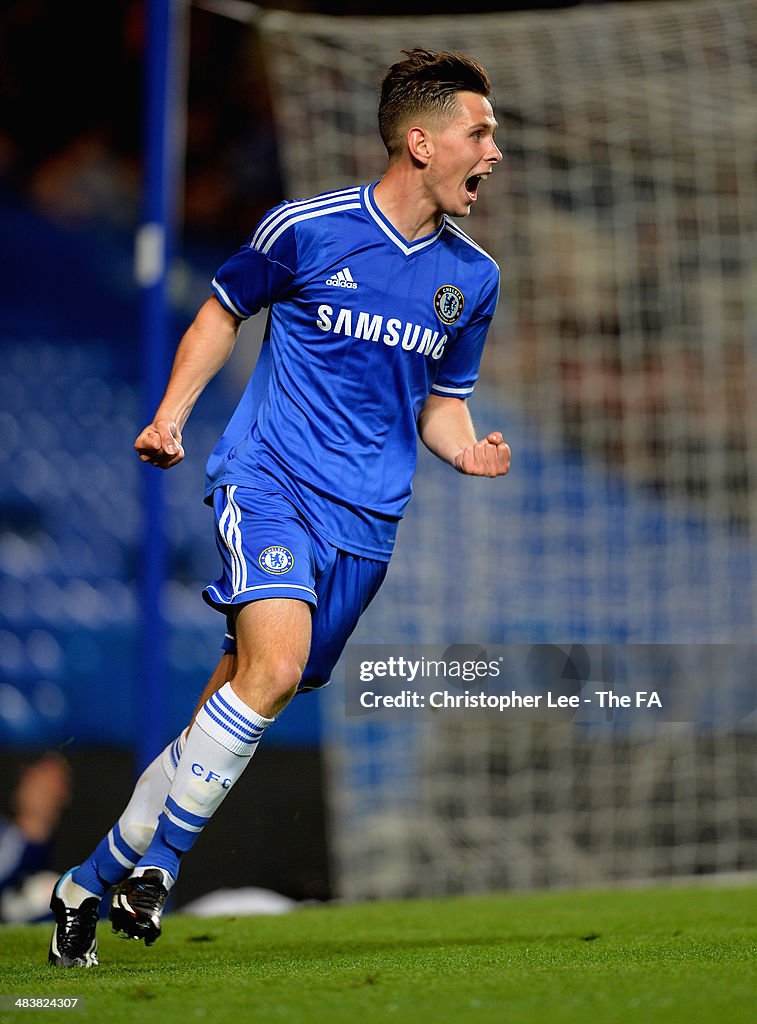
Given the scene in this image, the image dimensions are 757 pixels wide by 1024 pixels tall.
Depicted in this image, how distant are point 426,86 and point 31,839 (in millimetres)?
4336

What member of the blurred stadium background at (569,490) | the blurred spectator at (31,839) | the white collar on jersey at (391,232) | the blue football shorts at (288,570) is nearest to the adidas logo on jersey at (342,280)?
the white collar on jersey at (391,232)

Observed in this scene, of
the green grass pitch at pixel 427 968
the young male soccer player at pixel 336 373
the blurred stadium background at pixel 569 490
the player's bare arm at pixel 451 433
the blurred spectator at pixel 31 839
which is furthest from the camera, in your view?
the blurred stadium background at pixel 569 490

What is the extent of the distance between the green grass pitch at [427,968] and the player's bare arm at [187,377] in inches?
44.1

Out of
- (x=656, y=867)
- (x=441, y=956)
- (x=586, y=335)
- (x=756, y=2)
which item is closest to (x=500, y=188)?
(x=586, y=335)

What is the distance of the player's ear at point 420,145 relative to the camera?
11.4ft

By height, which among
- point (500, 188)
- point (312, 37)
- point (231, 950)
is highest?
point (312, 37)

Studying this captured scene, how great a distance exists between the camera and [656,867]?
7055 millimetres

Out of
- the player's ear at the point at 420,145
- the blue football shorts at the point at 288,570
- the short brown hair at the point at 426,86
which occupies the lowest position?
the blue football shorts at the point at 288,570

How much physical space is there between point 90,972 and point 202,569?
6.99 metres

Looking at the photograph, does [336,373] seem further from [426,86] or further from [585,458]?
[585,458]

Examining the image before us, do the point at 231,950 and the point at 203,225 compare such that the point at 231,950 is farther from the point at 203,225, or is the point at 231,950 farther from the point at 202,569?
the point at 203,225

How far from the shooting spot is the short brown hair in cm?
348

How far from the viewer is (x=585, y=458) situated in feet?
25.3

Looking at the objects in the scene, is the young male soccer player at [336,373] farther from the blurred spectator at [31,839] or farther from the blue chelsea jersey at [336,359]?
the blurred spectator at [31,839]
